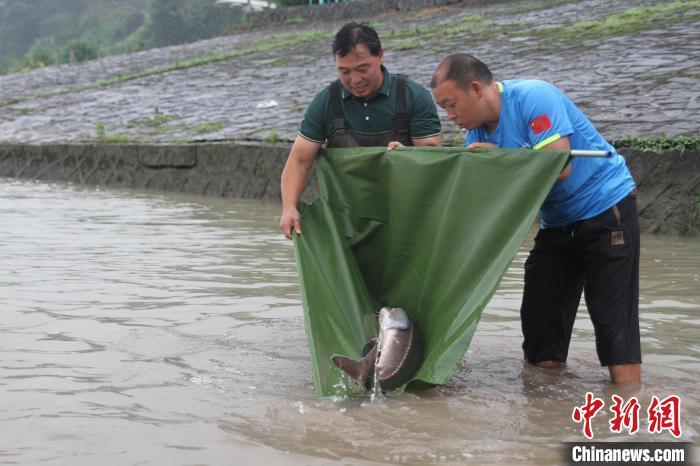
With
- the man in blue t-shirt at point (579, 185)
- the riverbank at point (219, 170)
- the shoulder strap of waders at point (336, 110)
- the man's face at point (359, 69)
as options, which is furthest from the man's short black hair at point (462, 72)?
the riverbank at point (219, 170)

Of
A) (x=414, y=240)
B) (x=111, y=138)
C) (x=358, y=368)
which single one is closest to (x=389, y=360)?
(x=358, y=368)

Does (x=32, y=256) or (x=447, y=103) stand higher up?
(x=447, y=103)

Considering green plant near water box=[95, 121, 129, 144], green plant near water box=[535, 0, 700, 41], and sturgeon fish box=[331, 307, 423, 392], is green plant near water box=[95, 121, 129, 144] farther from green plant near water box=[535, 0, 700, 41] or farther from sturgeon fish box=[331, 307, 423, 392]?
sturgeon fish box=[331, 307, 423, 392]

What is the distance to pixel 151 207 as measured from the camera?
1239cm

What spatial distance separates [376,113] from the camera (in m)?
5.09

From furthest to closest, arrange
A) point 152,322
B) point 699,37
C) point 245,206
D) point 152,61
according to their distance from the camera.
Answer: point 152,61
point 699,37
point 245,206
point 152,322

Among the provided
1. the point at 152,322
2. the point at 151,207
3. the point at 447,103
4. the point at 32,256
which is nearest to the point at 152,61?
the point at 151,207

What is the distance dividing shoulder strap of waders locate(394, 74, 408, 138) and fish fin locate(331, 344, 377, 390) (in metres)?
1.27

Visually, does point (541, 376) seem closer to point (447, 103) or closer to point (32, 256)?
point (447, 103)

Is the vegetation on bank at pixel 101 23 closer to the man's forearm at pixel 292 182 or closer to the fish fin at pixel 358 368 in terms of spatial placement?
the man's forearm at pixel 292 182

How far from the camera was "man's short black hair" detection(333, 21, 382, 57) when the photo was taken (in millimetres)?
4855

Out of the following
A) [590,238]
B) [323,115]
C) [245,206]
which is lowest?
[245,206]

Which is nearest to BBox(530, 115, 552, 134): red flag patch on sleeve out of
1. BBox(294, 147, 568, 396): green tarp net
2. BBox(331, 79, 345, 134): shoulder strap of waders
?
BBox(294, 147, 568, 396): green tarp net

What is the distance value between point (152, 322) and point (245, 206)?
20.5ft
